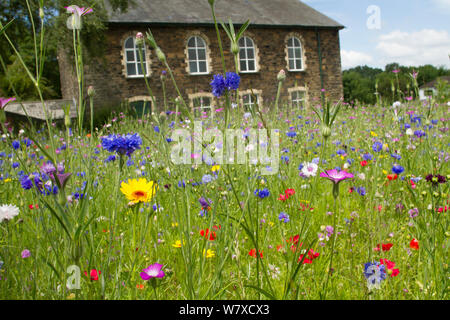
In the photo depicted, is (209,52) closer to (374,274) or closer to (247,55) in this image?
(247,55)

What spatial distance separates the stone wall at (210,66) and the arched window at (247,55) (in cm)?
27

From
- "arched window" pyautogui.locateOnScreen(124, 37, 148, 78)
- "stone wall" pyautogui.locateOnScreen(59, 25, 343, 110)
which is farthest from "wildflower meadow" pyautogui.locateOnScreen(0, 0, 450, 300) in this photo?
"arched window" pyautogui.locateOnScreen(124, 37, 148, 78)

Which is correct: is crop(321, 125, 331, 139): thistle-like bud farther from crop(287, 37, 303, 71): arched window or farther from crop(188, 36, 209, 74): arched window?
crop(287, 37, 303, 71): arched window

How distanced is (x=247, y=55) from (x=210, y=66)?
1936mm

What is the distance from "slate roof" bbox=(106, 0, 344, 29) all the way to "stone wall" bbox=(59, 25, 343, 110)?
335 mm

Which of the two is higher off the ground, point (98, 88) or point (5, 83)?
point (5, 83)

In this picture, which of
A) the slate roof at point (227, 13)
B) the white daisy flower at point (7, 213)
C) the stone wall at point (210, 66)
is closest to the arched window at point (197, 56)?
the stone wall at point (210, 66)

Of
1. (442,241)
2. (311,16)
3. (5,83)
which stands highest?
(311,16)

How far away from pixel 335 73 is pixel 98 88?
1105 cm

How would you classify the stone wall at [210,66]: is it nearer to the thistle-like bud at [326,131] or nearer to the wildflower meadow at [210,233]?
the wildflower meadow at [210,233]

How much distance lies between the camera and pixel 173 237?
1758 mm

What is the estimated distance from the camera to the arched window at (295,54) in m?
16.2
